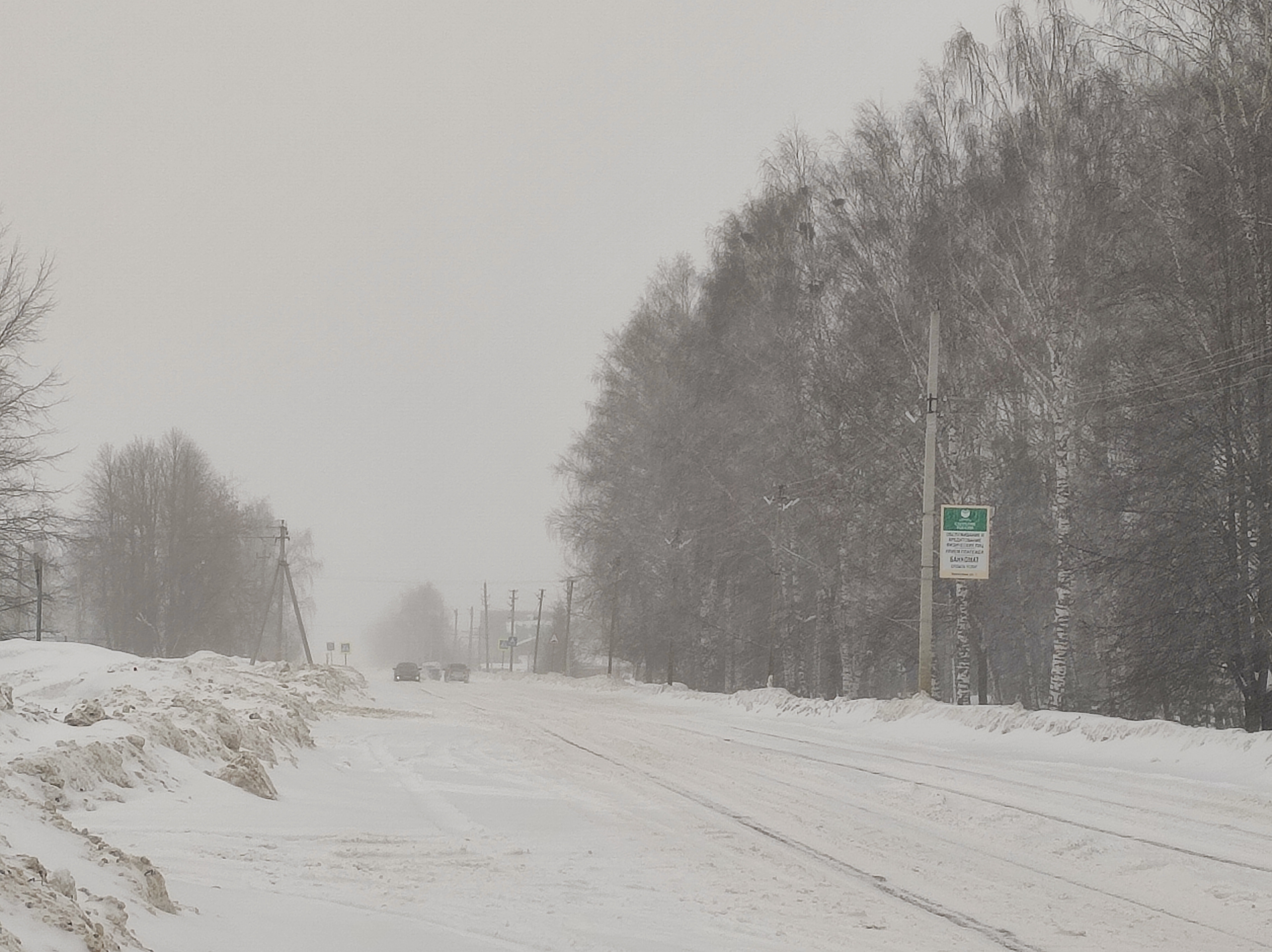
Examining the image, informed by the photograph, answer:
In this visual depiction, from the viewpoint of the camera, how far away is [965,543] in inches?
896

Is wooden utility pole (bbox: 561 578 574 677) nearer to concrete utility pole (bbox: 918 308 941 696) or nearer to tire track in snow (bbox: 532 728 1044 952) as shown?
concrete utility pole (bbox: 918 308 941 696)

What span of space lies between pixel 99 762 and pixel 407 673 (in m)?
60.2

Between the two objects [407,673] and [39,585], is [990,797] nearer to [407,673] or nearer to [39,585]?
[39,585]

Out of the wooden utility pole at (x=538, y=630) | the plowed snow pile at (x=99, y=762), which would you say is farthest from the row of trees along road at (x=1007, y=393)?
the wooden utility pole at (x=538, y=630)

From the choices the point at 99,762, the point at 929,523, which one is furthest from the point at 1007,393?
the point at 99,762

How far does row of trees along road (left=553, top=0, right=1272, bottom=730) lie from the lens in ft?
59.9

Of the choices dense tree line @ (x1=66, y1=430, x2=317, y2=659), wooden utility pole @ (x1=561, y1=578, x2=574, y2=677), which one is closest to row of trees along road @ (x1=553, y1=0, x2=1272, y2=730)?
wooden utility pole @ (x1=561, y1=578, x2=574, y2=677)

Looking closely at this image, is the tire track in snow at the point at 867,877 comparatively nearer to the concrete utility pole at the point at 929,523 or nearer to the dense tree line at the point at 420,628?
the concrete utility pole at the point at 929,523

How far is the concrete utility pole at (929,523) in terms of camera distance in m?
22.9

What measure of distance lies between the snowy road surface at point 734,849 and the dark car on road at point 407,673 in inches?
2050

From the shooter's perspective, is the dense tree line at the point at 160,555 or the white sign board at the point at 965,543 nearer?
the white sign board at the point at 965,543

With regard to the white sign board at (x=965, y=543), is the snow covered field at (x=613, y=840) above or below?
below

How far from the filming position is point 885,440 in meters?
28.1

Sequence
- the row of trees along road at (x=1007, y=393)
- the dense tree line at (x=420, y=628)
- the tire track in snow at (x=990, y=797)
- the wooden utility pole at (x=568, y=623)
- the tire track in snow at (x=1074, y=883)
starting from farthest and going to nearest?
the dense tree line at (x=420, y=628), the wooden utility pole at (x=568, y=623), the row of trees along road at (x=1007, y=393), the tire track in snow at (x=990, y=797), the tire track in snow at (x=1074, y=883)
